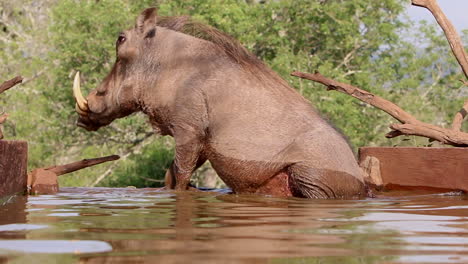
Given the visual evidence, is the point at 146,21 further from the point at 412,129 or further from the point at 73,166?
the point at 412,129

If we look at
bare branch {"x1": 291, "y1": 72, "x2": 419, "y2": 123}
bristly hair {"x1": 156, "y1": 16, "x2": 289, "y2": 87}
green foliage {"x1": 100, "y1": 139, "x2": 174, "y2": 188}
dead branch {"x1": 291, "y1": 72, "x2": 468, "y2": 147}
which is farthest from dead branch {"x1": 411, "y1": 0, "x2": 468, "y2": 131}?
green foliage {"x1": 100, "y1": 139, "x2": 174, "y2": 188}

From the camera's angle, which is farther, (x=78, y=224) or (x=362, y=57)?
(x=362, y=57)

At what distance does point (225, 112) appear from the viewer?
7.13 metres

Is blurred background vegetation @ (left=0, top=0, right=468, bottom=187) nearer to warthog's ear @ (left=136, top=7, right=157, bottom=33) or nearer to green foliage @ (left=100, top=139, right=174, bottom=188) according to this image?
green foliage @ (left=100, top=139, right=174, bottom=188)

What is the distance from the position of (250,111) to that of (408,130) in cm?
135

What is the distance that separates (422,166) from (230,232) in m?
3.77

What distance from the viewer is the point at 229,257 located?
258cm

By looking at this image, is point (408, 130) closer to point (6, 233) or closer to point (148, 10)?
point (148, 10)

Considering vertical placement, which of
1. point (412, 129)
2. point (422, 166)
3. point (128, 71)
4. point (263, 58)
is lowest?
point (422, 166)

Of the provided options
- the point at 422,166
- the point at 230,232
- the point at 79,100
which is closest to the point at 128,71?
the point at 79,100

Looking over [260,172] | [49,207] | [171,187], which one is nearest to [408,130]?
[260,172]

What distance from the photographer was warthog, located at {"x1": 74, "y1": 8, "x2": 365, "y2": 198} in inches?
262

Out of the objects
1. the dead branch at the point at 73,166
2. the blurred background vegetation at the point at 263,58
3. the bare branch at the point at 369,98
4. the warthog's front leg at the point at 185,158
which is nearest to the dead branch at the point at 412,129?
the bare branch at the point at 369,98

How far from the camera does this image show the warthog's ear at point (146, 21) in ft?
25.3
